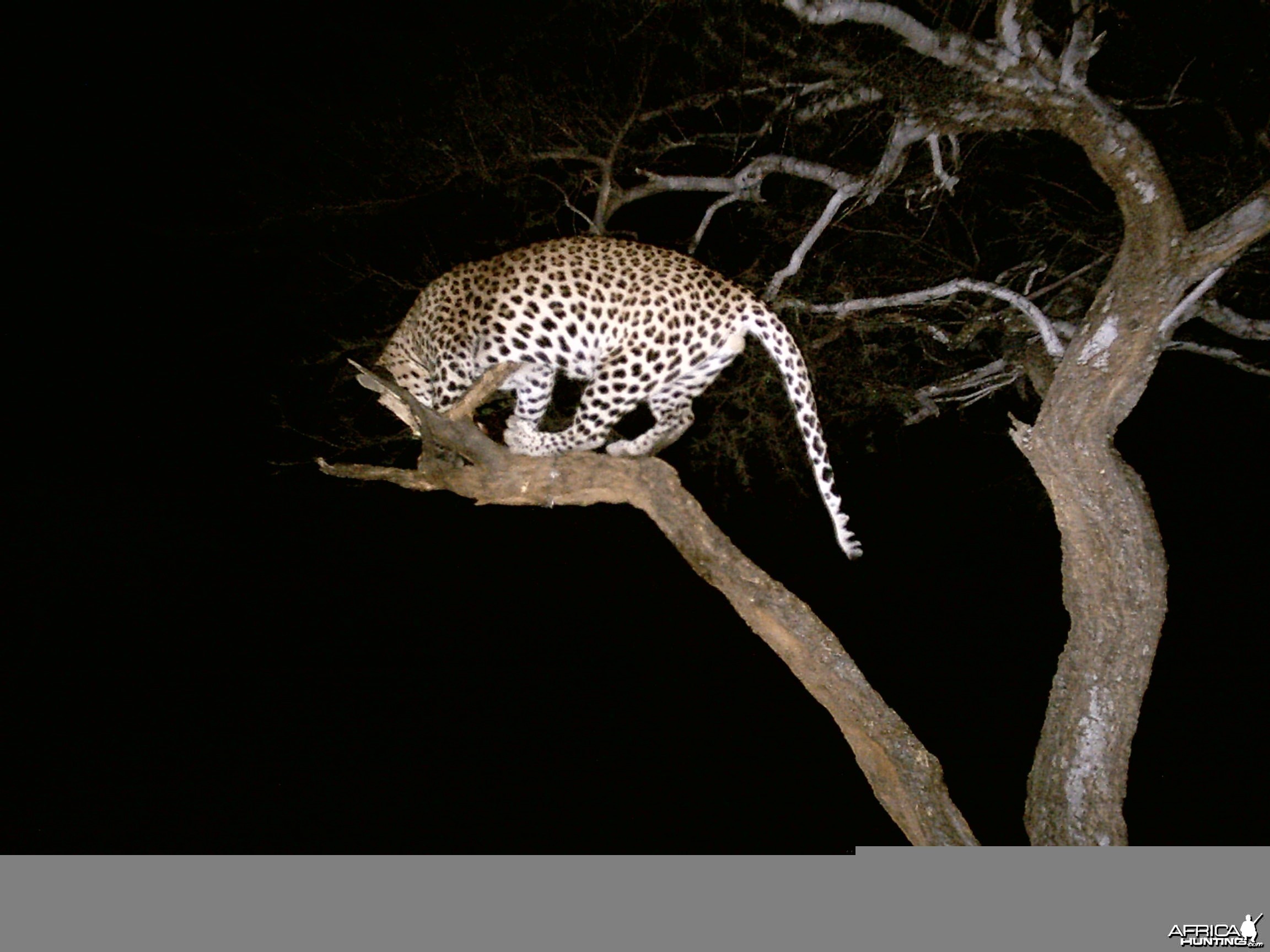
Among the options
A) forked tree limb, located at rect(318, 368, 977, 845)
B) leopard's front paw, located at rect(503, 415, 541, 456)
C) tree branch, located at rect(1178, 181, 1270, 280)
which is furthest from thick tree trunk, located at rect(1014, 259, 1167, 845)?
leopard's front paw, located at rect(503, 415, 541, 456)

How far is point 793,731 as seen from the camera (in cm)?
909

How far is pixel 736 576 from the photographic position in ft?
13.4

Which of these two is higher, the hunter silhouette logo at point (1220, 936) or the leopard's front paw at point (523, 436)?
the leopard's front paw at point (523, 436)

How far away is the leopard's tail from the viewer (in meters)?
4.25

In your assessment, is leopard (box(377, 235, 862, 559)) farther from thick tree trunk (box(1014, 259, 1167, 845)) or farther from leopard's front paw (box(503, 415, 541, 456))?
thick tree trunk (box(1014, 259, 1167, 845))

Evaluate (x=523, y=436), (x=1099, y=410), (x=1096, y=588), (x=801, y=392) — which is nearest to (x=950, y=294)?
(x=801, y=392)

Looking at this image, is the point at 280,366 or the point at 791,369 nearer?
the point at 791,369

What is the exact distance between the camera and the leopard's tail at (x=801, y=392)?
4.25 meters

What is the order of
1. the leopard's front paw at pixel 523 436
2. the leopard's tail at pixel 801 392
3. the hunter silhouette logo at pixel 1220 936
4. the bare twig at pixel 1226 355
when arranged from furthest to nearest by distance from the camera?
1. the bare twig at pixel 1226 355
2. the leopard's front paw at pixel 523 436
3. the leopard's tail at pixel 801 392
4. the hunter silhouette logo at pixel 1220 936

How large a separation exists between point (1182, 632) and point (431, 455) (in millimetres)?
8374

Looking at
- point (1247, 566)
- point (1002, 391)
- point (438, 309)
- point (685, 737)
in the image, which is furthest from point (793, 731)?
point (438, 309)

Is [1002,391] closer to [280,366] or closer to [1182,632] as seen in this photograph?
[1182,632]

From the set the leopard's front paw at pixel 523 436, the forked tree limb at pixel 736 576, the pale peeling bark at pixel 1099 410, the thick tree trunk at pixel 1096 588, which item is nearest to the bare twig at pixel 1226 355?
the pale peeling bark at pixel 1099 410

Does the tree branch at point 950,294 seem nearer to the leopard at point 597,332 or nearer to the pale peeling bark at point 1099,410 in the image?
the pale peeling bark at point 1099,410
